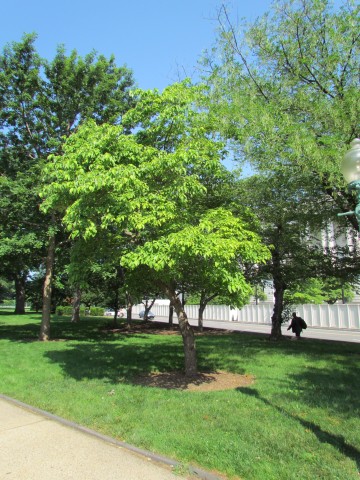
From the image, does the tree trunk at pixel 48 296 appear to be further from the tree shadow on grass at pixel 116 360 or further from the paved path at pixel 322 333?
the paved path at pixel 322 333

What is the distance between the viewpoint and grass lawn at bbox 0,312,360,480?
426cm

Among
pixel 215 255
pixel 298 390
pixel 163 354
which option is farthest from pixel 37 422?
pixel 163 354

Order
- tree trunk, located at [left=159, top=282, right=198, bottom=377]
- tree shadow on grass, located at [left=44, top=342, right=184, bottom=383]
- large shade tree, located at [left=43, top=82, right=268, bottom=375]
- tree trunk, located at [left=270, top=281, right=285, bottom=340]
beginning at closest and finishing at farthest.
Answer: large shade tree, located at [left=43, top=82, right=268, bottom=375], tree trunk, located at [left=159, top=282, right=198, bottom=377], tree shadow on grass, located at [left=44, top=342, right=184, bottom=383], tree trunk, located at [left=270, top=281, right=285, bottom=340]

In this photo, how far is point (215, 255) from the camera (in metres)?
6.42

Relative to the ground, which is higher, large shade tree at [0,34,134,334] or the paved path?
large shade tree at [0,34,134,334]

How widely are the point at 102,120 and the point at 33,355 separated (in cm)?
878

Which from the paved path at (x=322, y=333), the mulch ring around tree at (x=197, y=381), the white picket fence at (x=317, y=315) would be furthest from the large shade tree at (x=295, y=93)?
the white picket fence at (x=317, y=315)

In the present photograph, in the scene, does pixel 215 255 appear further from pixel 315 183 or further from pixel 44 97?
pixel 44 97

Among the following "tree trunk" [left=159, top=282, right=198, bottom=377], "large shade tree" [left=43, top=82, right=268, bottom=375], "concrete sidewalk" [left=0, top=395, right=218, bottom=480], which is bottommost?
"concrete sidewalk" [left=0, top=395, right=218, bottom=480]

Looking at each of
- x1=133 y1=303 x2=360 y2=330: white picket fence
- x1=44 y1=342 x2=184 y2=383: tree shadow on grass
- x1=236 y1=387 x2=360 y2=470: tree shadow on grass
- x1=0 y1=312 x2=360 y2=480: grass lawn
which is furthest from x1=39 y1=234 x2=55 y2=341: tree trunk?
x1=133 y1=303 x2=360 y2=330: white picket fence

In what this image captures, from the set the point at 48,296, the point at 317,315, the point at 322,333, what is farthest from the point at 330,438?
the point at 317,315

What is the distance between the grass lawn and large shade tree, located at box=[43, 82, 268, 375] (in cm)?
182

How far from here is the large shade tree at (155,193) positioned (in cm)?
646

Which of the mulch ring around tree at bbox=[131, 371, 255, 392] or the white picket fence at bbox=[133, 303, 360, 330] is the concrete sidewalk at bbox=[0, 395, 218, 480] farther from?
the white picket fence at bbox=[133, 303, 360, 330]
